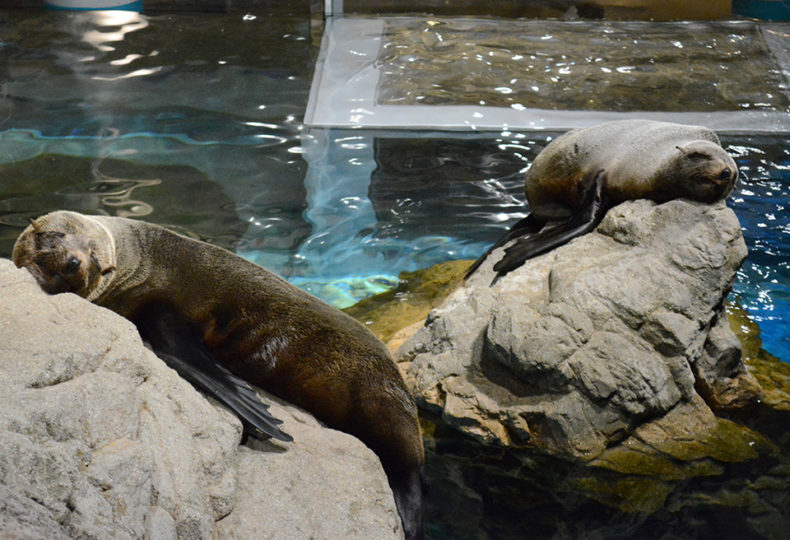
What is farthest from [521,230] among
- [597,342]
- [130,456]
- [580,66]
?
[580,66]

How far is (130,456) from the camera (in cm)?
199

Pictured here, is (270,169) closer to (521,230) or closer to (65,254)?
(521,230)

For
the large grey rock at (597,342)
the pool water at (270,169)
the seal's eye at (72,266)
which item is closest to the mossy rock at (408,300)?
the pool water at (270,169)

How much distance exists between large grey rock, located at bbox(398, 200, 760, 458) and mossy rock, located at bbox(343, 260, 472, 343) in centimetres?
67

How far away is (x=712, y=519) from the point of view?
10.6ft

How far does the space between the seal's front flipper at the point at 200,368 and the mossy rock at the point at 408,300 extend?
1.73 meters

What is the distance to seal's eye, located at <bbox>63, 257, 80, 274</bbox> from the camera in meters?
2.68

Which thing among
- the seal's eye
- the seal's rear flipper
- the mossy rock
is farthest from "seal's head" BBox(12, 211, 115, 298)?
the mossy rock

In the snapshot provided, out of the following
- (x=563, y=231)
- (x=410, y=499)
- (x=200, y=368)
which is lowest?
(x=410, y=499)

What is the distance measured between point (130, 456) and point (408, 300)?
3224 mm

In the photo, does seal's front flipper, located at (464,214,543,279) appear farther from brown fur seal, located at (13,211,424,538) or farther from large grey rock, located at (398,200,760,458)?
brown fur seal, located at (13,211,424,538)

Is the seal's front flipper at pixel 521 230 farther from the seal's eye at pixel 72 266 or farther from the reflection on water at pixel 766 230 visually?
the seal's eye at pixel 72 266

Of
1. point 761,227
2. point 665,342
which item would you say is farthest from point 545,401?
point 761,227

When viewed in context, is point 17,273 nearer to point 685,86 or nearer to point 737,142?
point 737,142
